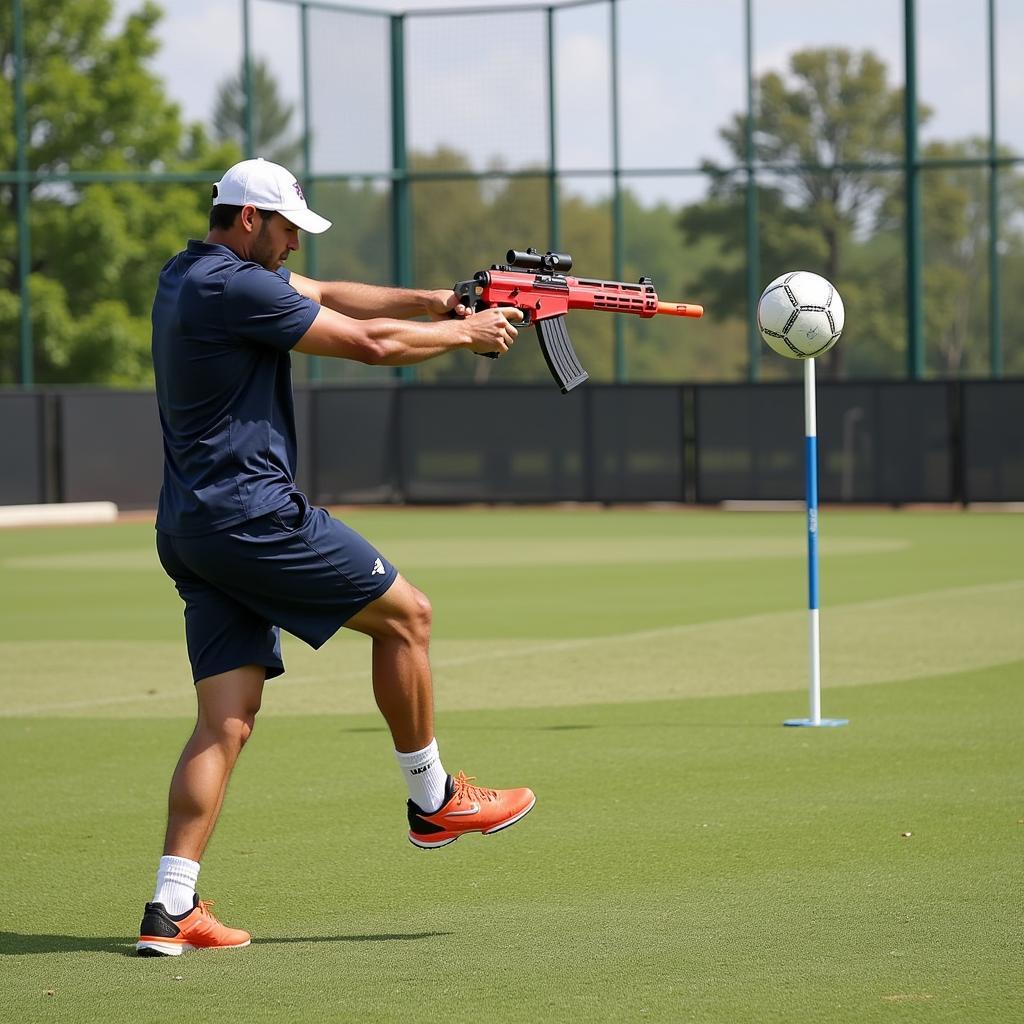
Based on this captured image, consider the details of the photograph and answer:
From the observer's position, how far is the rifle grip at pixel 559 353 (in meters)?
6.51

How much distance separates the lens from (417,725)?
5797mm

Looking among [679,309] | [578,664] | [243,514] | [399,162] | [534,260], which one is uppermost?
[399,162]

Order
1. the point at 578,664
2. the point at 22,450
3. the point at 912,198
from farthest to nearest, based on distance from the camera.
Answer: the point at 912,198
the point at 22,450
the point at 578,664

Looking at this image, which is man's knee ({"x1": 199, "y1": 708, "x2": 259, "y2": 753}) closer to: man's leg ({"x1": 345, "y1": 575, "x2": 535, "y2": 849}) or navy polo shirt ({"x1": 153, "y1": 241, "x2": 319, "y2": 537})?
man's leg ({"x1": 345, "y1": 575, "x2": 535, "y2": 849})

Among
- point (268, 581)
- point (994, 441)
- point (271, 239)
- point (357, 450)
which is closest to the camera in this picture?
point (268, 581)

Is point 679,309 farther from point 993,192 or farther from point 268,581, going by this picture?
point 993,192

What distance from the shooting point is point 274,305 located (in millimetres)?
5391

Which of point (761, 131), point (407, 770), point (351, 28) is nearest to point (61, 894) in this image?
point (407, 770)

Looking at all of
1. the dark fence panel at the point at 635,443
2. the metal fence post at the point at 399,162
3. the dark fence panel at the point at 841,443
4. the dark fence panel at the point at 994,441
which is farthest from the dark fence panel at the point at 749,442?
the metal fence post at the point at 399,162

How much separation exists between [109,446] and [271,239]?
2436 centimetres

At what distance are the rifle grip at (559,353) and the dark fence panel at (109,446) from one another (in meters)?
23.1

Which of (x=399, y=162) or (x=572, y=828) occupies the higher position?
(x=399, y=162)

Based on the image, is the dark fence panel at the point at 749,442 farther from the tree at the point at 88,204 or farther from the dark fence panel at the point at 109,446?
the tree at the point at 88,204

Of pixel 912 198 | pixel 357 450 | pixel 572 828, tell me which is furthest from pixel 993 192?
pixel 572 828
